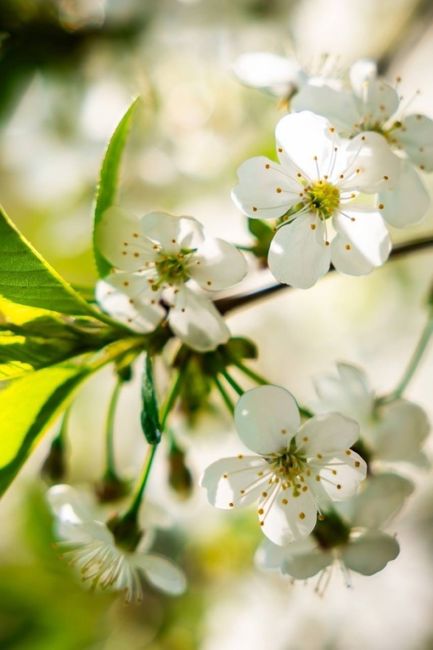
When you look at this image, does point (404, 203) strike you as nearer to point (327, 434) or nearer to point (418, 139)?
point (418, 139)

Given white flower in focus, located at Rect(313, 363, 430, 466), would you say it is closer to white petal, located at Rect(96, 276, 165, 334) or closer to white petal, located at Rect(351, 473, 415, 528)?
white petal, located at Rect(351, 473, 415, 528)

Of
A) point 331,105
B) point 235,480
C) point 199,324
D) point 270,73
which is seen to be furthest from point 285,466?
point 270,73

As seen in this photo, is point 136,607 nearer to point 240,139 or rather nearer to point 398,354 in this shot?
point 398,354

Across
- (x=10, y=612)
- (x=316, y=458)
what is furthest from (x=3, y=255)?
(x=10, y=612)

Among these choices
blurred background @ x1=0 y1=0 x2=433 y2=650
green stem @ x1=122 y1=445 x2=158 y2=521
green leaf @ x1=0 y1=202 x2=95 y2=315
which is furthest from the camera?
blurred background @ x1=0 y1=0 x2=433 y2=650

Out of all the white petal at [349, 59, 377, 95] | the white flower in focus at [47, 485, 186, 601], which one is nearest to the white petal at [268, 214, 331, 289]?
the white petal at [349, 59, 377, 95]
